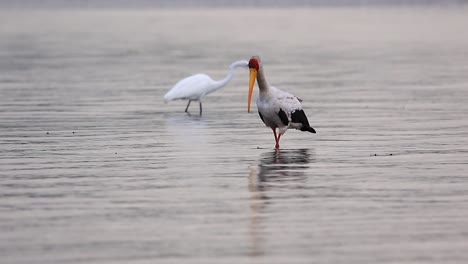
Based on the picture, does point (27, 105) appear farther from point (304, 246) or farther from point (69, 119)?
point (304, 246)

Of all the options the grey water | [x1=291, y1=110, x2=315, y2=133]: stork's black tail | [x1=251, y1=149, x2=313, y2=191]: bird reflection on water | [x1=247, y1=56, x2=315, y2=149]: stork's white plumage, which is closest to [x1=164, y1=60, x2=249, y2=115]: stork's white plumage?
the grey water

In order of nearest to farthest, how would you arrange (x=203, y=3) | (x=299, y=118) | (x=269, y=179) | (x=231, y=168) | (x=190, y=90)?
(x=269, y=179) < (x=231, y=168) < (x=299, y=118) < (x=190, y=90) < (x=203, y=3)

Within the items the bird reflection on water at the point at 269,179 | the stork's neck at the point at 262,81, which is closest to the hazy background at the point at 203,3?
the stork's neck at the point at 262,81

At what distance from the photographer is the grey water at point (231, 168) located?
10.8 m

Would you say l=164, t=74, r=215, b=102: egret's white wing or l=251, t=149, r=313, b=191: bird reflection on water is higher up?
l=164, t=74, r=215, b=102: egret's white wing

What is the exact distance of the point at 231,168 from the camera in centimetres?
1533

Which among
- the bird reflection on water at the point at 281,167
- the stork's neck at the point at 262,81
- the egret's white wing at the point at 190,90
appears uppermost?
the stork's neck at the point at 262,81

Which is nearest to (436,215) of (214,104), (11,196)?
(11,196)

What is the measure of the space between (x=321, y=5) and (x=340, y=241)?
97861mm

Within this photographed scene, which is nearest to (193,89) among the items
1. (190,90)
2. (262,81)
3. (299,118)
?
(190,90)

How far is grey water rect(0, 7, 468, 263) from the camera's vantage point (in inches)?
424

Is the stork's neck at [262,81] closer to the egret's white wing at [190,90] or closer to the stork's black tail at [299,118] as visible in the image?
the stork's black tail at [299,118]

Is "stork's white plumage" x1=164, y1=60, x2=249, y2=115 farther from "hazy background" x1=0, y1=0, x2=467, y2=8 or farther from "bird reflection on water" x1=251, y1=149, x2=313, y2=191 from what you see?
"hazy background" x1=0, y1=0, x2=467, y2=8

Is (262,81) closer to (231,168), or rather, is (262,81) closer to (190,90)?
(231,168)
